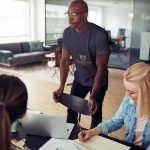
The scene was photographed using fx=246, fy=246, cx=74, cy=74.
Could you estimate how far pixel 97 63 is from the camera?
6.98 ft

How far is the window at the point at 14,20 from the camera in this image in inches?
320

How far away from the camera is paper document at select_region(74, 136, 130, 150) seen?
1384 millimetres

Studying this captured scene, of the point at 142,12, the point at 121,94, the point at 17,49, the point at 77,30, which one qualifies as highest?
the point at 142,12

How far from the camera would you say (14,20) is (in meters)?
8.45

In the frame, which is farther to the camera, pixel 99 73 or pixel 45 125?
pixel 99 73

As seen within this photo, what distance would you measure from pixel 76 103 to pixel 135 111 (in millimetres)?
598

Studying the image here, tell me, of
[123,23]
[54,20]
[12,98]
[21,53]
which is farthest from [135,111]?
[54,20]

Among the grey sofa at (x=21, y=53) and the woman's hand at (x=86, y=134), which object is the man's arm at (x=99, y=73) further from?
the grey sofa at (x=21, y=53)

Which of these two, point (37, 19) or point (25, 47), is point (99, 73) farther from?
point (37, 19)

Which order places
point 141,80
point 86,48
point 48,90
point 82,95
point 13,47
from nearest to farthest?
point 141,80 → point 86,48 → point 82,95 → point 48,90 → point 13,47

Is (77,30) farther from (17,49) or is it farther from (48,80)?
(17,49)

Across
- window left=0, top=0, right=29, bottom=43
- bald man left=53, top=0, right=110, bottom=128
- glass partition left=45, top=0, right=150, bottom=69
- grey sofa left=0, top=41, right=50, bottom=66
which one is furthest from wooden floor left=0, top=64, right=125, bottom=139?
window left=0, top=0, right=29, bottom=43

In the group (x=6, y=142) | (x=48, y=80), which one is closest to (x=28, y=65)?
(x=48, y=80)

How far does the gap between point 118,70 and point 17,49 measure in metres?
3.33
